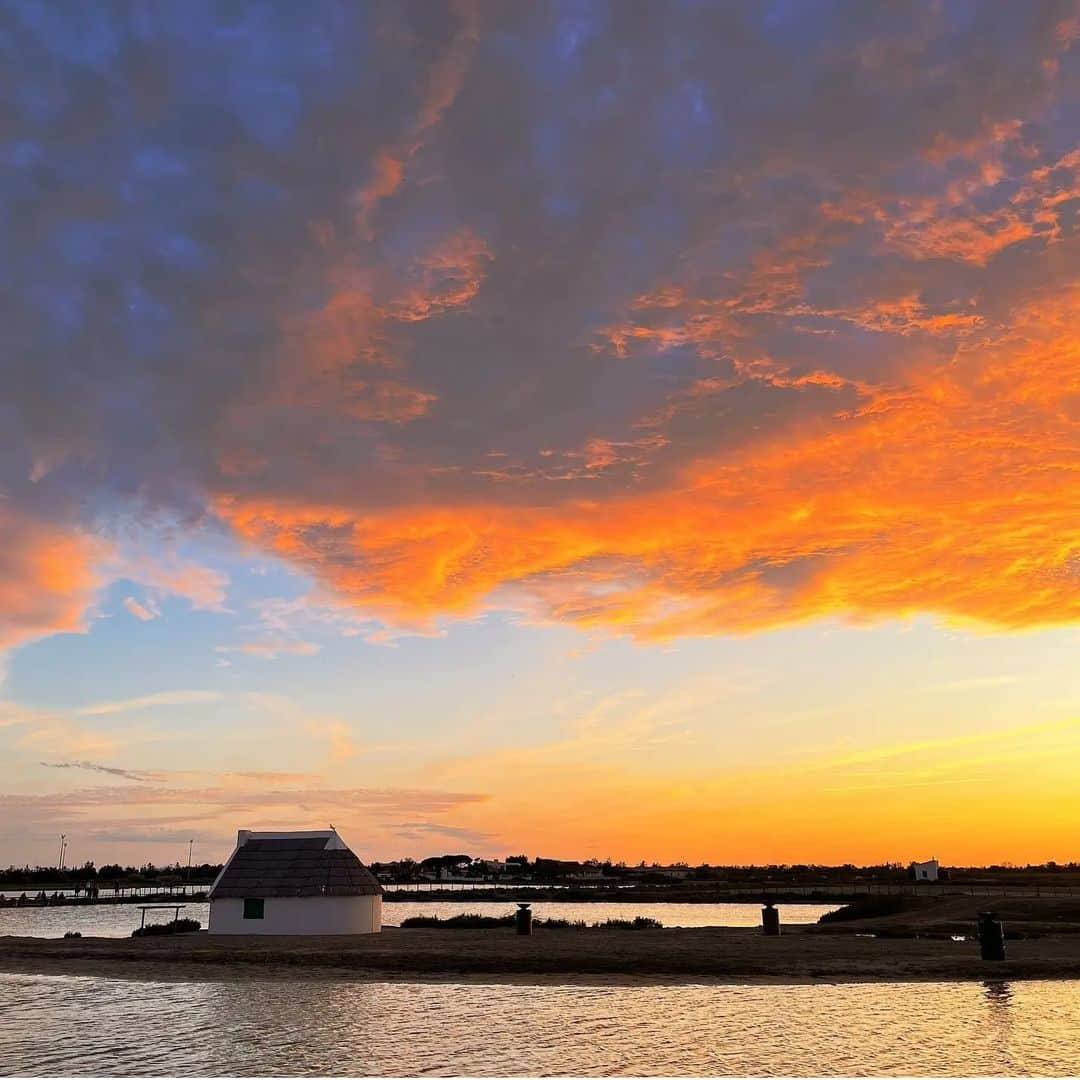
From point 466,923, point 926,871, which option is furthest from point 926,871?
point 466,923

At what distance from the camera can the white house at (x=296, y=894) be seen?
48.0m

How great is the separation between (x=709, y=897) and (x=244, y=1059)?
109483 mm

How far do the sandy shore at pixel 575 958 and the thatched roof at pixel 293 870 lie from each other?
13.9 ft

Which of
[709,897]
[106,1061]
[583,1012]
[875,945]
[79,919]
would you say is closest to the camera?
[106,1061]

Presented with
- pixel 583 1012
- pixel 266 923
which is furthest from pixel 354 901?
pixel 583 1012

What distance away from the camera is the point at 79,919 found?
95.1 metres

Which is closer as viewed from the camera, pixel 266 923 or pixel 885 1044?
pixel 885 1044

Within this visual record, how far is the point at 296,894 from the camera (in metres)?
48.1

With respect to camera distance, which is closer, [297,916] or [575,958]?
[575,958]

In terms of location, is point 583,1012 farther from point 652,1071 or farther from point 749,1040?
point 652,1071

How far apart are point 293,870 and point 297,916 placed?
2.52 m

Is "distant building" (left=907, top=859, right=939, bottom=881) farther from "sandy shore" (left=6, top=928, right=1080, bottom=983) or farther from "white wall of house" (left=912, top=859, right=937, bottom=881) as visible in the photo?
"sandy shore" (left=6, top=928, right=1080, bottom=983)

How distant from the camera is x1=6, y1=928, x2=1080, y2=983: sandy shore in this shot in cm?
3028

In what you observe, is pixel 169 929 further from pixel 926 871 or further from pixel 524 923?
pixel 926 871
